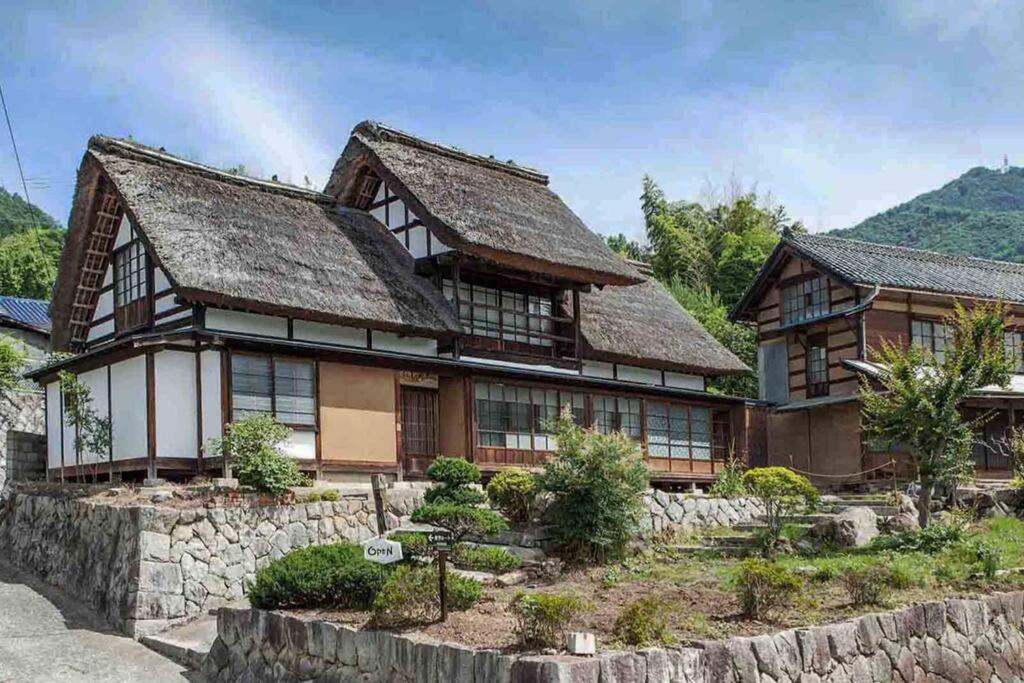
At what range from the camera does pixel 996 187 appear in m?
110

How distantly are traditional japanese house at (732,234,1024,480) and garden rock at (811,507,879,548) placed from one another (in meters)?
11.6

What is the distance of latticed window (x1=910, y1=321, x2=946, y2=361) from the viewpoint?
35.0 metres

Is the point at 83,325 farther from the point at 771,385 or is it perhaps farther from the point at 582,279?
the point at 771,385

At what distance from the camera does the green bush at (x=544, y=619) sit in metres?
12.1

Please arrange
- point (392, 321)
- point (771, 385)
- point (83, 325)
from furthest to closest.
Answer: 1. point (771, 385)
2. point (83, 325)
3. point (392, 321)

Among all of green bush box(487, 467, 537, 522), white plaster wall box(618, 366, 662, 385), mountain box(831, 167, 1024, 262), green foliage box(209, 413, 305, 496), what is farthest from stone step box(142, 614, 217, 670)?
mountain box(831, 167, 1024, 262)

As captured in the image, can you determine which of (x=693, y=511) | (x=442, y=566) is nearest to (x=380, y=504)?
(x=693, y=511)

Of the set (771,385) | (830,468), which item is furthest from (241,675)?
(771,385)

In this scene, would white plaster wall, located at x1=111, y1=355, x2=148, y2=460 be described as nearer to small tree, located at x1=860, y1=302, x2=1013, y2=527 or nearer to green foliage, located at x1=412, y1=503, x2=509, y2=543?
green foliage, located at x1=412, y1=503, x2=509, y2=543

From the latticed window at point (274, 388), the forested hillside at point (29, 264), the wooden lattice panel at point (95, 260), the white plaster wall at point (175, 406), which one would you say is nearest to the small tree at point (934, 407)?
the latticed window at point (274, 388)

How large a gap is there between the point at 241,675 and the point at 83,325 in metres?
14.6

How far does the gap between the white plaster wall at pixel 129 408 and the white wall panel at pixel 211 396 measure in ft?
4.01

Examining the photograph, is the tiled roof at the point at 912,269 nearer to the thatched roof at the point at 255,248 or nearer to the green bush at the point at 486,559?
the thatched roof at the point at 255,248

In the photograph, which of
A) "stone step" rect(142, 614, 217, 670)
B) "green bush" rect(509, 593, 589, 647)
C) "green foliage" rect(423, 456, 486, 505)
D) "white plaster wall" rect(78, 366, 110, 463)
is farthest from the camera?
"white plaster wall" rect(78, 366, 110, 463)
